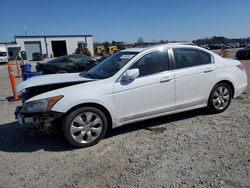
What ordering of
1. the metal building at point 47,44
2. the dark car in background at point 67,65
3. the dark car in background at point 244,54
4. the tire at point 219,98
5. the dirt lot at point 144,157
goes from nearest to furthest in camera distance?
→ the dirt lot at point 144,157, the tire at point 219,98, the dark car in background at point 67,65, the dark car in background at point 244,54, the metal building at point 47,44

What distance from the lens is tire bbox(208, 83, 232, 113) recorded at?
→ 520 cm

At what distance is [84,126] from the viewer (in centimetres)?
407

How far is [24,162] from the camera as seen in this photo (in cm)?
375

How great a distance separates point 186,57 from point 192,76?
1.37 feet

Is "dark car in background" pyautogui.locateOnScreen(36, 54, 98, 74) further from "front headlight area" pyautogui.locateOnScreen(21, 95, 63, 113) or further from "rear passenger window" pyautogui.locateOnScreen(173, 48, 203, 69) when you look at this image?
"front headlight area" pyautogui.locateOnScreen(21, 95, 63, 113)

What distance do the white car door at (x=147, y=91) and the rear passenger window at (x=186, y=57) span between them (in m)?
0.25

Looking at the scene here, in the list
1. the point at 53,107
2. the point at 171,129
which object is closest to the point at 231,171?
the point at 171,129

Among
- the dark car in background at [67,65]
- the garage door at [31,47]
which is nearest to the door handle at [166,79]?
the dark car in background at [67,65]

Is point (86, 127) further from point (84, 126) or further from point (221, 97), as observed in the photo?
point (221, 97)

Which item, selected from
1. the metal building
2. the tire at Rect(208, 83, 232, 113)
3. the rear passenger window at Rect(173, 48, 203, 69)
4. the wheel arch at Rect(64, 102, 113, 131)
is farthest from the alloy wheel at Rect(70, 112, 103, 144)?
the metal building

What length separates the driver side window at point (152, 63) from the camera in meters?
4.48

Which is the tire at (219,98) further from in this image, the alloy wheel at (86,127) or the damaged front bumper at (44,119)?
the damaged front bumper at (44,119)

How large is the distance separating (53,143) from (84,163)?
A: 106 cm

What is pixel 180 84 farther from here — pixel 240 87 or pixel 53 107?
pixel 53 107
